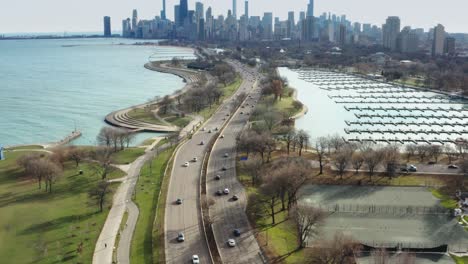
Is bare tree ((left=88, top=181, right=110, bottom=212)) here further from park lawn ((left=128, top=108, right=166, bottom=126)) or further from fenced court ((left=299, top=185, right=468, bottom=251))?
park lawn ((left=128, top=108, right=166, bottom=126))

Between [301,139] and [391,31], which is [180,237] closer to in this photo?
[301,139]

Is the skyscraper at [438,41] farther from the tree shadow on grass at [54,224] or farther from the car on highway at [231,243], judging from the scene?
the tree shadow on grass at [54,224]

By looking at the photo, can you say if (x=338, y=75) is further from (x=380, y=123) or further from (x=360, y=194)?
(x=360, y=194)

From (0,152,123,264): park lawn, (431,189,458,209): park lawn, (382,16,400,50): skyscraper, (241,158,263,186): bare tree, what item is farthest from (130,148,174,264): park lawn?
(382,16,400,50): skyscraper

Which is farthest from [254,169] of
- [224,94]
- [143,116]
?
[224,94]

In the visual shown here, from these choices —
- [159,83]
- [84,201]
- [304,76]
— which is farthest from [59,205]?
[304,76]
